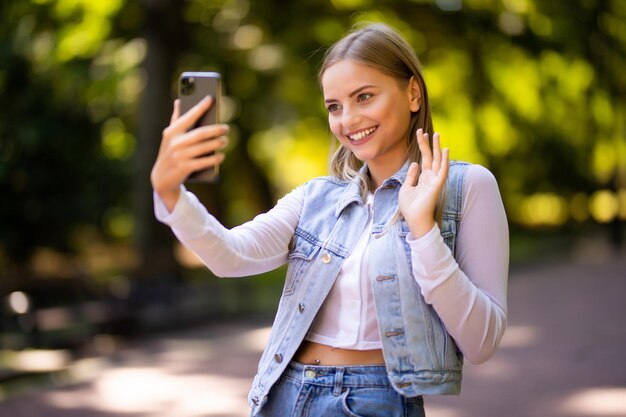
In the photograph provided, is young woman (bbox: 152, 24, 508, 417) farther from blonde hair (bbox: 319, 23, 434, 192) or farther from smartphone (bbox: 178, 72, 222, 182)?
smartphone (bbox: 178, 72, 222, 182)

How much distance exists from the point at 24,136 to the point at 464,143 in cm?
891

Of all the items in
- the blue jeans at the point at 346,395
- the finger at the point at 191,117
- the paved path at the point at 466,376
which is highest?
the finger at the point at 191,117

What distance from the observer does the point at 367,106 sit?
99.7 inches

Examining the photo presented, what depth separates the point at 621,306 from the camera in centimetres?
1262

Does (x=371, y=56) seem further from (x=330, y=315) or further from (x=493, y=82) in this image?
A: (x=493, y=82)

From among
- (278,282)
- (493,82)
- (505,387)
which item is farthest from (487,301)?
(278,282)

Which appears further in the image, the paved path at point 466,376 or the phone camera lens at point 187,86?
the paved path at point 466,376

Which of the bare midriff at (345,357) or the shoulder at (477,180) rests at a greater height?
the shoulder at (477,180)

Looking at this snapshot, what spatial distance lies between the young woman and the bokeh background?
7.89 metres

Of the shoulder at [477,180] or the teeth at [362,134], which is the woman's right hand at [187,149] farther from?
the shoulder at [477,180]

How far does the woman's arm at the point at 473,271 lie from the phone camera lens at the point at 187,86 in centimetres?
71

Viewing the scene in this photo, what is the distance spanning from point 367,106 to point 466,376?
6.44 metres

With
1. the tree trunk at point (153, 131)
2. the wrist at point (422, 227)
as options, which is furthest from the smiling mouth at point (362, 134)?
the tree trunk at point (153, 131)

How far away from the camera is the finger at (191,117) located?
2.04 metres
